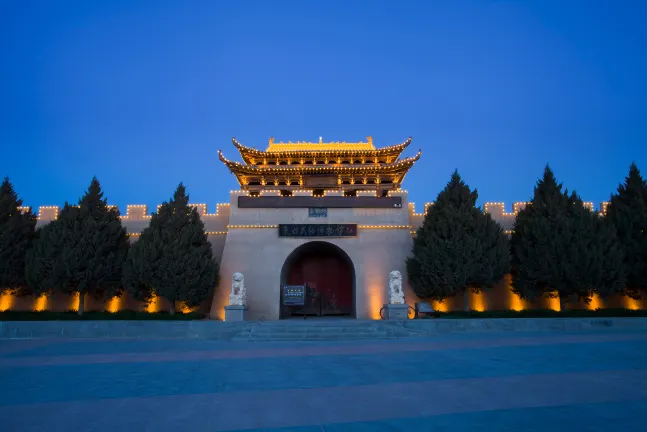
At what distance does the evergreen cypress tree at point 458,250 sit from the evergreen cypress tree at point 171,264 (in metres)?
8.17

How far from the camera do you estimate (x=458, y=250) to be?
14.6 m

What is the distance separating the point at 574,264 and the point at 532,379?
10.8m

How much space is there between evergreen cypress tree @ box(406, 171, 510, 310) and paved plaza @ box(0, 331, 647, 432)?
6010 millimetres

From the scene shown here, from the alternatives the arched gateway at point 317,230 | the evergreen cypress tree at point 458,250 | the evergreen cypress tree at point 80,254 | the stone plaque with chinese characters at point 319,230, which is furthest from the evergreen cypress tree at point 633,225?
the evergreen cypress tree at point 80,254

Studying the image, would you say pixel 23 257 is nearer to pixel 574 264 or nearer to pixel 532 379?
pixel 532 379

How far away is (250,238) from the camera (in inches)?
682

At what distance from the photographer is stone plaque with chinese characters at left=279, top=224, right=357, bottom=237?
17.0 meters

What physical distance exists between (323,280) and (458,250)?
23.2 ft

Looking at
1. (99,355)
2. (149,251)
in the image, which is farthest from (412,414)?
(149,251)

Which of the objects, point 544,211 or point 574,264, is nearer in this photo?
point 574,264

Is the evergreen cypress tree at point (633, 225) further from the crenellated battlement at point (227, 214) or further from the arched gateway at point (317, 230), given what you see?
the arched gateway at point (317, 230)

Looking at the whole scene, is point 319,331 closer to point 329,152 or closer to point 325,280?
point 325,280

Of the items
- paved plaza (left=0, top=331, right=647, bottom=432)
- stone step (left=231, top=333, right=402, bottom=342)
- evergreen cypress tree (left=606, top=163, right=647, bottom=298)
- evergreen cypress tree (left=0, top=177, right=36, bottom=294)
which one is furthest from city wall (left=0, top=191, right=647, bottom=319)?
paved plaza (left=0, top=331, right=647, bottom=432)

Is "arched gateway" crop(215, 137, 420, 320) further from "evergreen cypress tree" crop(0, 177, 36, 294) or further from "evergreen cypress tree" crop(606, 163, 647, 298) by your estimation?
"evergreen cypress tree" crop(606, 163, 647, 298)
